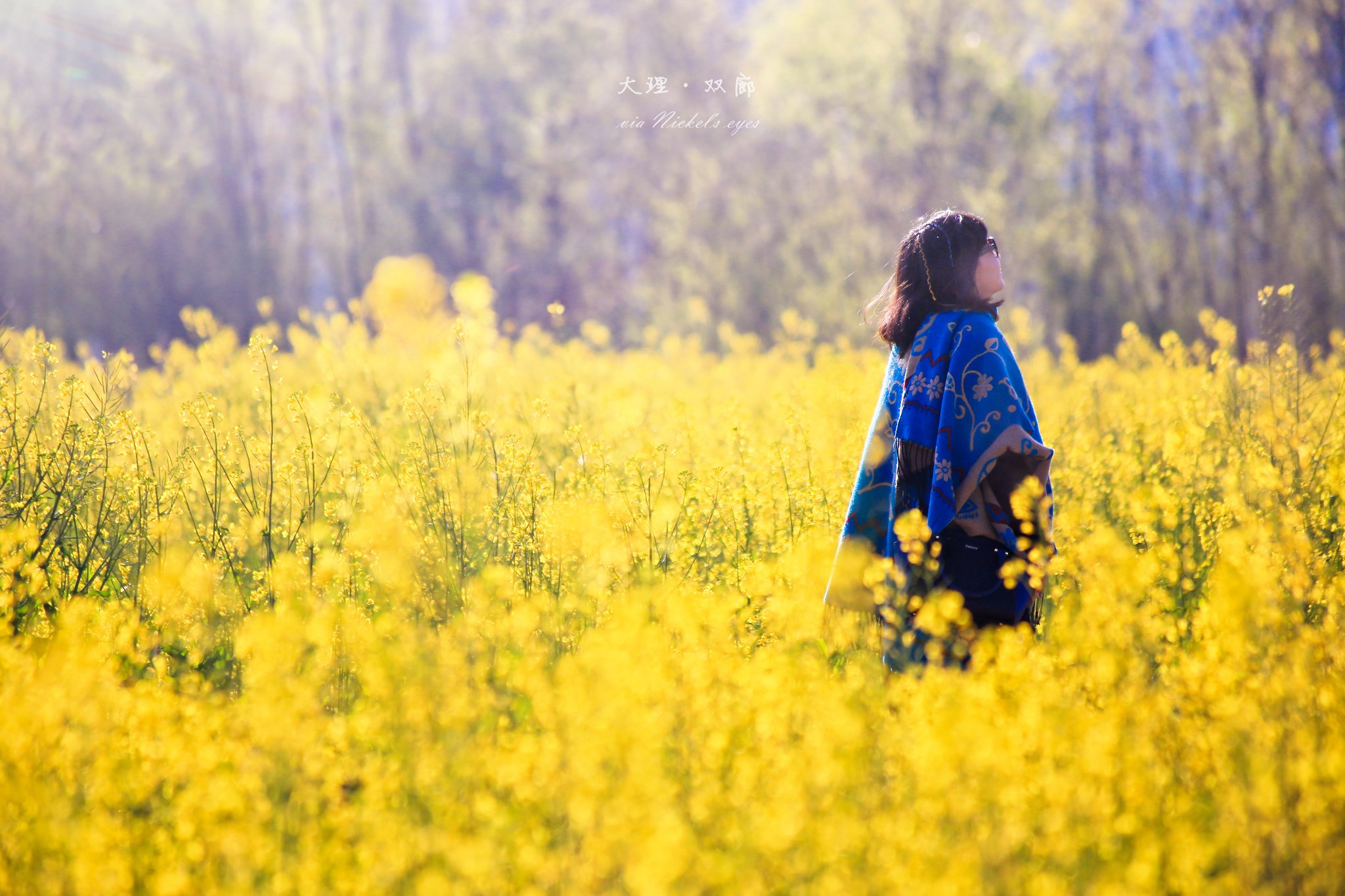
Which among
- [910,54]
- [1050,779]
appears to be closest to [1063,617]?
[1050,779]

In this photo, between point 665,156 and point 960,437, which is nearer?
point 960,437

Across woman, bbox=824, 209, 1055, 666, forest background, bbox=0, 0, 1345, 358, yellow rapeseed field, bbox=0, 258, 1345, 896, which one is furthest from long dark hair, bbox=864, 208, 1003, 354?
forest background, bbox=0, 0, 1345, 358

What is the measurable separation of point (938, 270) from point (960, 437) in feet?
1.58

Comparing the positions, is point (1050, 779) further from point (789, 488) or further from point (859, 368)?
point (859, 368)

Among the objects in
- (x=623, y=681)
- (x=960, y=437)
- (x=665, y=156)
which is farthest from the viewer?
(x=665, y=156)

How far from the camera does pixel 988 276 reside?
2.66m

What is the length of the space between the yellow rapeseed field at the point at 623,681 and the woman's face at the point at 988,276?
74 cm

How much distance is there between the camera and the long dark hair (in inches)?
106

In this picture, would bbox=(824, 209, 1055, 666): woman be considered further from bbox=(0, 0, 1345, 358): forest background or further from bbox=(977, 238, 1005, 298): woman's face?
bbox=(0, 0, 1345, 358): forest background

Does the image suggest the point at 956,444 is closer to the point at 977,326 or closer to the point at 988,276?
the point at 977,326

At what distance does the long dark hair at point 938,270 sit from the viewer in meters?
2.68

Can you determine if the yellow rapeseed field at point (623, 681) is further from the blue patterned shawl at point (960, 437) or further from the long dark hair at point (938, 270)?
the long dark hair at point (938, 270)

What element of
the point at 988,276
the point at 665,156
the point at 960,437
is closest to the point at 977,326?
the point at 988,276

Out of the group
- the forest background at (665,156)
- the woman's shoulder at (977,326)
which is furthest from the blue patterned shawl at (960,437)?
the forest background at (665,156)
